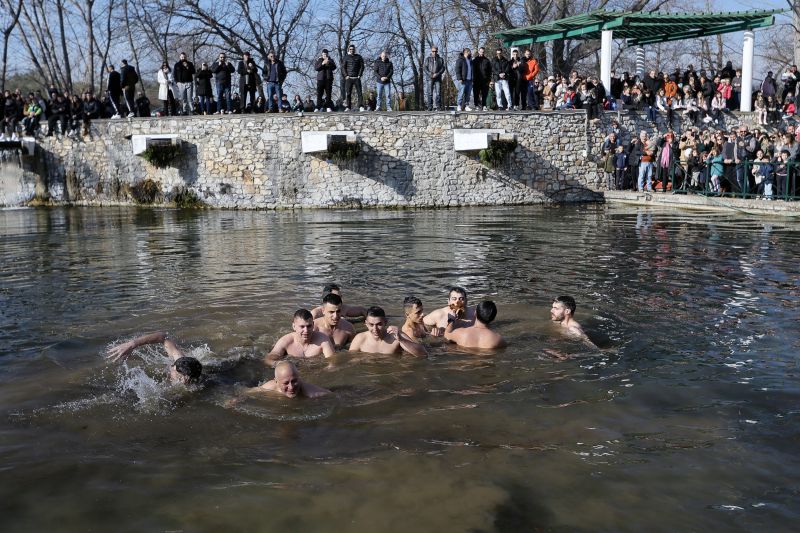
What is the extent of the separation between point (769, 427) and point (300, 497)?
3.75m

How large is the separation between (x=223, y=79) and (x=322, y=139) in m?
3.50

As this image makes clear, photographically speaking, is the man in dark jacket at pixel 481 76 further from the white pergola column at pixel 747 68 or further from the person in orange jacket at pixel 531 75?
the white pergola column at pixel 747 68

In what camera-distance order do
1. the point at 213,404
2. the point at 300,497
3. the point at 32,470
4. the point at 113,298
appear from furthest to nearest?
1. the point at 113,298
2. the point at 213,404
3. the point at 32,470
4. the point at 300,497

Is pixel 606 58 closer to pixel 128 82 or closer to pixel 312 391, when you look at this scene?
pixel 128 82

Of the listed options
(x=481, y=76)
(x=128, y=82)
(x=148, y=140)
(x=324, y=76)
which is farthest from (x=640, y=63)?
(x=128, y=82)

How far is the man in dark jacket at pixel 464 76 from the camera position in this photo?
21719 millimetres

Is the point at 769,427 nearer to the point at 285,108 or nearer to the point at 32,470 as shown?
the point at 32,470

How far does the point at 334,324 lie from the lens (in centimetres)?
870

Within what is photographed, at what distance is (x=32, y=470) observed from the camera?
559 cm

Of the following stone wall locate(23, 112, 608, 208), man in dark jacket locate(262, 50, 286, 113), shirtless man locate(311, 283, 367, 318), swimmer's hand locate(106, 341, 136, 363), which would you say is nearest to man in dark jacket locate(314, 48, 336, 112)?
stone wall locate(23, 112, 608, 208)

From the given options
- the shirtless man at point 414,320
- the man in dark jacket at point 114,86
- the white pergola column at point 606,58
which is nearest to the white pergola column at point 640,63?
the white pergola column at point 606,58

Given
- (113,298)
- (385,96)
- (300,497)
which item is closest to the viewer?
(300,497)

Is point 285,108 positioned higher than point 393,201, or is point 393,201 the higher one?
point 285,108

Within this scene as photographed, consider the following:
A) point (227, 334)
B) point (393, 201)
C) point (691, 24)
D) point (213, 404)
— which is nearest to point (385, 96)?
point (393, 201)
